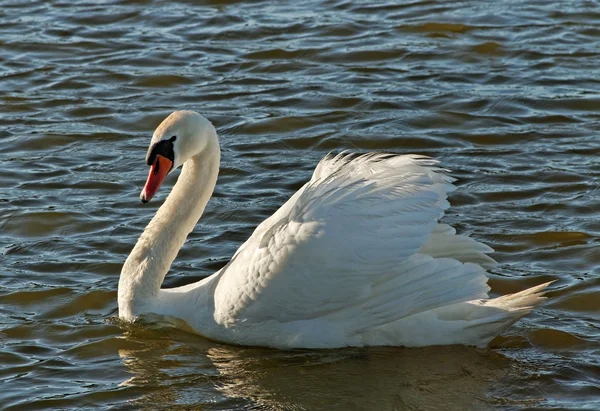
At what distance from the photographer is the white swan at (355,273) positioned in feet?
21.6

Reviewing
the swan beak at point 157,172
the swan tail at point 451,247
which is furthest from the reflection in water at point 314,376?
the swan beak at point 157,172

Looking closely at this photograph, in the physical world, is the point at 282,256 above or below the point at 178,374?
above

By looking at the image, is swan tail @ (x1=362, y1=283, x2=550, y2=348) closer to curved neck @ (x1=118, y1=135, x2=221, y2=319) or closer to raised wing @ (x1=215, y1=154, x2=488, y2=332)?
raised wing @ (x1=215, y1=154, x2=488, y2=332)

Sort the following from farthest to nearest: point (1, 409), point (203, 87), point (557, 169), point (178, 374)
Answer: point (203, 87) → point (557, 169) → point (178, 374) → point (1, 409)

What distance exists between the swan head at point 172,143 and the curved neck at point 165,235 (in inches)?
6.1

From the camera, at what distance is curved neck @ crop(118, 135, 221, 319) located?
7.34m

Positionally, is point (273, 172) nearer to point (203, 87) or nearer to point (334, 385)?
point (203, 87)

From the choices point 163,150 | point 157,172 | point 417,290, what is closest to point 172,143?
point 163,150

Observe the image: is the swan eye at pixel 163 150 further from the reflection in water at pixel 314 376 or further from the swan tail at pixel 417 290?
the swan tail at pixel 417 290

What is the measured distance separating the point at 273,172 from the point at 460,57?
329 centimetres

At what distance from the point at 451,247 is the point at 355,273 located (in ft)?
2.39

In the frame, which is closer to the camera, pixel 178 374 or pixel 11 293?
pixel 178 374

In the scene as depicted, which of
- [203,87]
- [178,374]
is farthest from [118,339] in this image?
[203,87]

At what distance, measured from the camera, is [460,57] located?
12148mm
